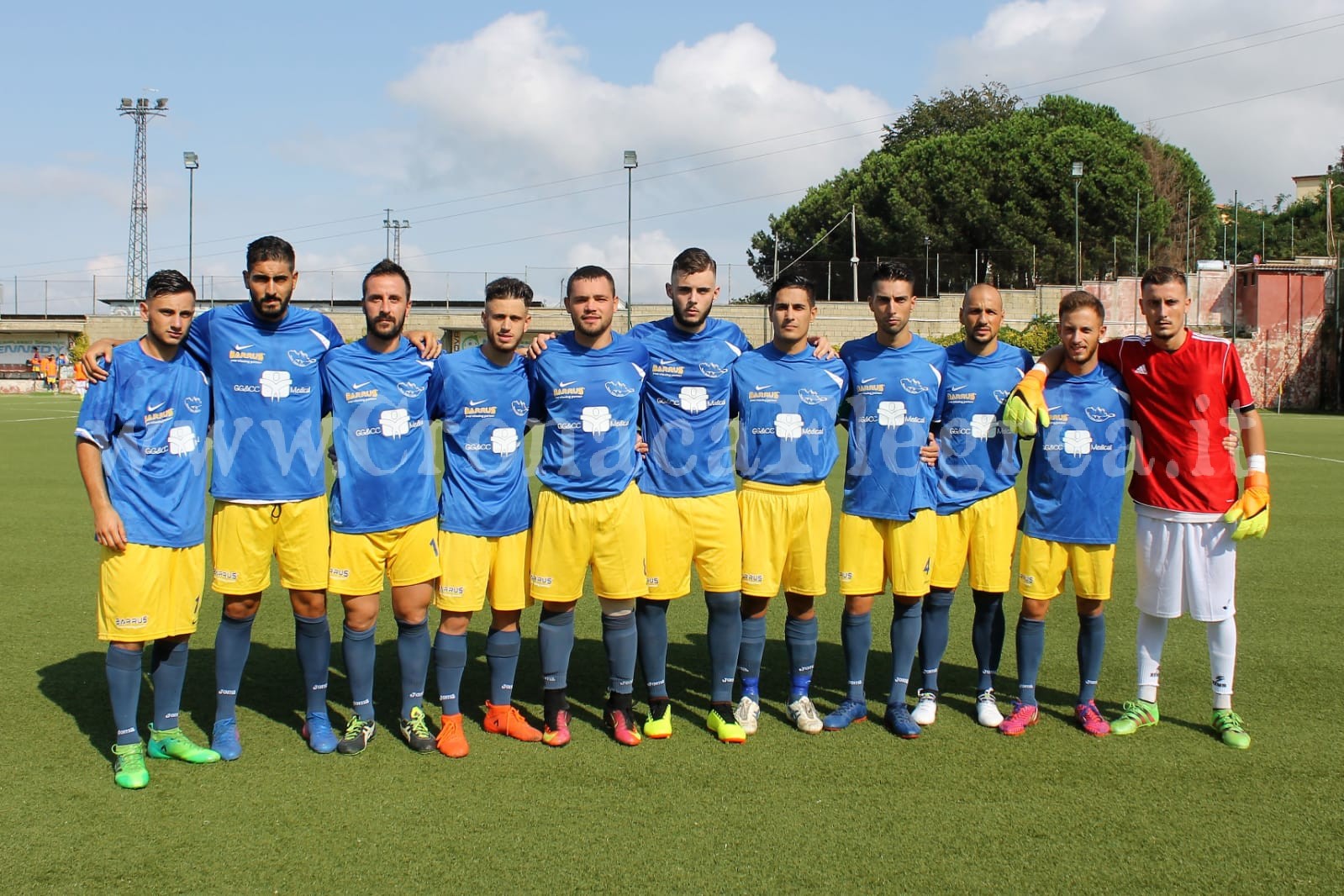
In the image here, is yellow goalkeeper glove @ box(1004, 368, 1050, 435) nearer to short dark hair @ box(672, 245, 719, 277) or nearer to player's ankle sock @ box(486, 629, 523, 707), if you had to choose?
short dark hair @ box(672, 245, 719, 277)

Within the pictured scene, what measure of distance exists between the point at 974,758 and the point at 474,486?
2533 mm

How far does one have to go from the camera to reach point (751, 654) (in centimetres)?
504

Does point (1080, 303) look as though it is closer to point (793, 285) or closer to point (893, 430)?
point (893, 430)

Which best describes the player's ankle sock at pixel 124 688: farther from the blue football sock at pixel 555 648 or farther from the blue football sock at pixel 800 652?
the blue football sock at pixel 800 652

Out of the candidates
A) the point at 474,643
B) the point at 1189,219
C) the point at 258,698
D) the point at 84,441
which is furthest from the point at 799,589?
the point at 1189,219

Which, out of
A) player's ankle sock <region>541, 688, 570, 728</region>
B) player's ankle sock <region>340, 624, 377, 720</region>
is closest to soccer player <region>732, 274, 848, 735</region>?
player's ankle sock <region>541, 688, 570, 728</region>

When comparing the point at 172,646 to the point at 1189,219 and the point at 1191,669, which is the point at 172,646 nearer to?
the point at 1191,669

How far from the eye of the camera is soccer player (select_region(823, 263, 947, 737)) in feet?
16.1

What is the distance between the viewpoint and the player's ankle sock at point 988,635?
514 cm

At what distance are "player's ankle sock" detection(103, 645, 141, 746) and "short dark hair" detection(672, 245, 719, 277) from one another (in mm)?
2922

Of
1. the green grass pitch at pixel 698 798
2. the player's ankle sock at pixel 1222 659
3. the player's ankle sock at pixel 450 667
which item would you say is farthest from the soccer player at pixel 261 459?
the player's ankle sock at pixel 1222 659

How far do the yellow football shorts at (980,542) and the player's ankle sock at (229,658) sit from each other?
3249 mm

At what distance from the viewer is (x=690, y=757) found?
A: 4.54 m

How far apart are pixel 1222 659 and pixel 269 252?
15.7 feet
